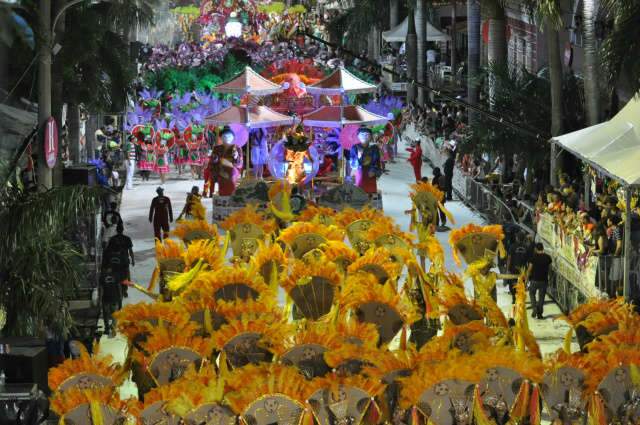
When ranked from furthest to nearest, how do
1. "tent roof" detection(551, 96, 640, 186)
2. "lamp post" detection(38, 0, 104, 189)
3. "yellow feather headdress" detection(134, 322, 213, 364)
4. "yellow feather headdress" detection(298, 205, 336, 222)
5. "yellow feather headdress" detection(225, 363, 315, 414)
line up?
"yellow feather headdress" detection(298, 205, 336, 222) < "lamp post" detection(38, 0, 104, 189) < "tent roof" detection(551, 96, 640, 186) < "yellow feather headdress" detection(134, 322, 213, 364) < "yellow feather headdress" detection(225, 363, 315, 414)

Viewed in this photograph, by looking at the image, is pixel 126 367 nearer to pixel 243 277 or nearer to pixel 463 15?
pixel 243 277

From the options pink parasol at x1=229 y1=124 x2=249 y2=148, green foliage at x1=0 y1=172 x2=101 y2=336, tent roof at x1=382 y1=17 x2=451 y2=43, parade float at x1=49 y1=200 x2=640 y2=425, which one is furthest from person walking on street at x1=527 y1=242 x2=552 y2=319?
tent roof at x1=382 y1=17 x2=451 y2=43

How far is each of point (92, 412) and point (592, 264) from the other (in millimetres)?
9189

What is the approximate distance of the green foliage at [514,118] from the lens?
2872cm

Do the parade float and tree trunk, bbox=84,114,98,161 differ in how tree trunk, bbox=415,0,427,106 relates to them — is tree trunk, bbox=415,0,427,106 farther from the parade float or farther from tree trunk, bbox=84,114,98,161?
the parade float

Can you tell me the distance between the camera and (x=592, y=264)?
19297 mm

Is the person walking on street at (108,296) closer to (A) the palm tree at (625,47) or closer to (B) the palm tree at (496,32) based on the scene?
(A) the palm tree at (625,47)

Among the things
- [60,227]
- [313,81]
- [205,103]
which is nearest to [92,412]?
[60,227]

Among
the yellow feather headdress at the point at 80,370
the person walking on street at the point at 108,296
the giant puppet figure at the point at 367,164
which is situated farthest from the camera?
the giant puppet figure at the point at 367,164

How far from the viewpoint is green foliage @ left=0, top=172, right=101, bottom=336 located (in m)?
15.3

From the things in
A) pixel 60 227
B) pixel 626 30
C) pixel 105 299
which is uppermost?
pixel 626 30

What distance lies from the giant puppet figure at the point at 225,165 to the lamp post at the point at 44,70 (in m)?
8.65

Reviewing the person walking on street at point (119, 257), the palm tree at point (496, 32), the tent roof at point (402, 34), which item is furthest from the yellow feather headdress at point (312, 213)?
the tent roof at point (402, 34)

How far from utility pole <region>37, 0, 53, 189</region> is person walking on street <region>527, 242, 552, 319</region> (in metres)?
6.90
